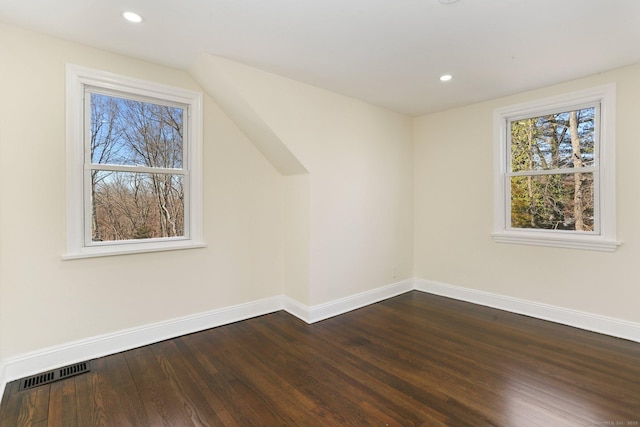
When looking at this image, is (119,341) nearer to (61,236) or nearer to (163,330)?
(163,330)

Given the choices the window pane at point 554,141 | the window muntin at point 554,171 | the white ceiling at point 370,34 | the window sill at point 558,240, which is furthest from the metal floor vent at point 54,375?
the window pane at point 554,141

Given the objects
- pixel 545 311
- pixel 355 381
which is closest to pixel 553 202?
pixel 545 311

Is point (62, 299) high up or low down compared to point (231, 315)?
up

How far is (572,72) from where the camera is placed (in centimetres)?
297

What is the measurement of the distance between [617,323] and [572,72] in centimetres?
241

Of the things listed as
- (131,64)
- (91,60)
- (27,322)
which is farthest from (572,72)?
(27,322)

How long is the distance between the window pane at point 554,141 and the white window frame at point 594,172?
7cm

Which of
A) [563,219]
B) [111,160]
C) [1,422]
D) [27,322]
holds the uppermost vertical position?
[111,160]

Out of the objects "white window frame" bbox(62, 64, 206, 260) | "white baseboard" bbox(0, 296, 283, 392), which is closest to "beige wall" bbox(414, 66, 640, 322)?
"white baseboard" bbox(0, 296, 283, 392)

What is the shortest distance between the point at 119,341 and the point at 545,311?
4.21 metres

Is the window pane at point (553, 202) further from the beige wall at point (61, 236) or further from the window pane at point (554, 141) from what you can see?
the beige wall at point (61, 236)

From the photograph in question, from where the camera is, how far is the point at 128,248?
107 inches

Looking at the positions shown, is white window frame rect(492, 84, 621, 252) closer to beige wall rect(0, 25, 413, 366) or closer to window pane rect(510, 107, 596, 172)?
window pane rect(510, 107, 596, 172)

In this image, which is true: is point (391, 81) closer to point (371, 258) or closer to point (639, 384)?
point (371, 258)
